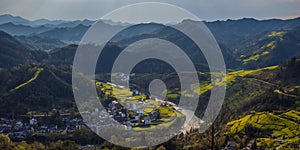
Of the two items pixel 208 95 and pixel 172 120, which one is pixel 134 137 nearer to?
pixel 172 120

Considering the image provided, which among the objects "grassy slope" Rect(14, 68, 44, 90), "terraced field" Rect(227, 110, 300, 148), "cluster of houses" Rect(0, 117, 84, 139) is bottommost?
"cluster of houses" Rect(0, 117, 84, 139)

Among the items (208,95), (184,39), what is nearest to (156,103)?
(208,95)

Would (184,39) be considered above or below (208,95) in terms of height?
above

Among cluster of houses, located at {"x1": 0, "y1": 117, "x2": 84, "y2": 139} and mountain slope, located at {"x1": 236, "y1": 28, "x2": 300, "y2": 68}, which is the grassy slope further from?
mountain slope, located at {"x1": 236, "y1": 28, "x2": 300, "y2": 68}

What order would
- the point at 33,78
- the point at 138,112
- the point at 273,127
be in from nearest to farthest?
the point at 273,127
the point at 138,112
the point at 33,78

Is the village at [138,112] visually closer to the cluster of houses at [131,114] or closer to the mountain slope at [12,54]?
the cluster of houses at [131,114]

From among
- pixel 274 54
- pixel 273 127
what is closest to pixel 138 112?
pixel 273 127

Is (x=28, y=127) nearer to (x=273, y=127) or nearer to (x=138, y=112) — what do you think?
(x=138, y=112)

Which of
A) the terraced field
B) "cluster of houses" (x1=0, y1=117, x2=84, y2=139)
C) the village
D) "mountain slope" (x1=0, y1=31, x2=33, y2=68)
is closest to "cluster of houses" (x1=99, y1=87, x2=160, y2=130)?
the village
